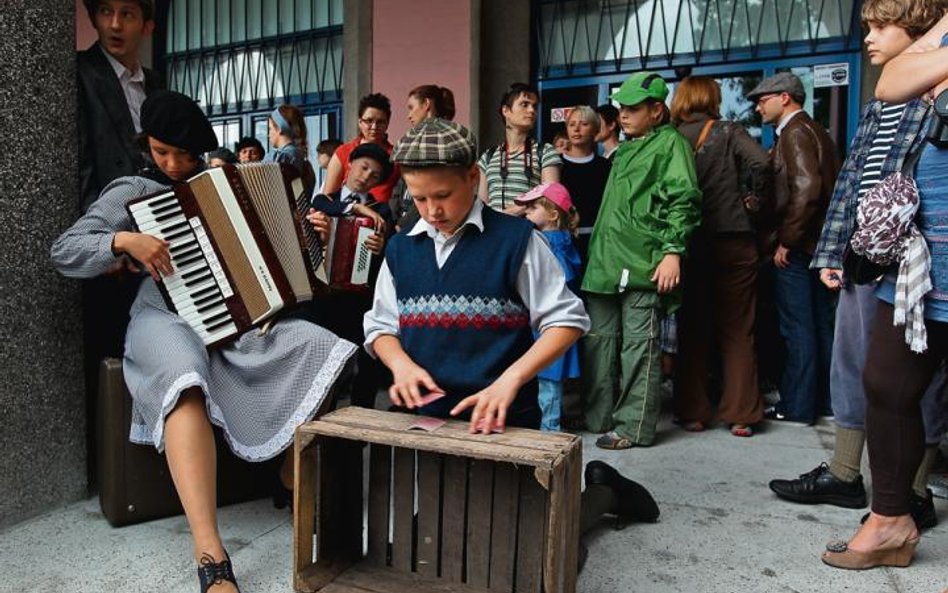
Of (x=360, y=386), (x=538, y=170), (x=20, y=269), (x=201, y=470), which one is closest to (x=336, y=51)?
(x=538, y=170)

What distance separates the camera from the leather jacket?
397 cm

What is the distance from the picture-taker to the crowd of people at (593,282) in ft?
7.08

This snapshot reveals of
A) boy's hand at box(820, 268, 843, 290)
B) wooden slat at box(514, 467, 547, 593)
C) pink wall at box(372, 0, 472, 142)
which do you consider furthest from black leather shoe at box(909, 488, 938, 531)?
pink wall at box(372, 0, 472, 142)

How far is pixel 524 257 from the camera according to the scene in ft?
7.11

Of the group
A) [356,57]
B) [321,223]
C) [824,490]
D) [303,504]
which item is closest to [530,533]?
[303,504]

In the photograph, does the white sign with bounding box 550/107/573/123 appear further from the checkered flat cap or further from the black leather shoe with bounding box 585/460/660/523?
the checkered flat cap

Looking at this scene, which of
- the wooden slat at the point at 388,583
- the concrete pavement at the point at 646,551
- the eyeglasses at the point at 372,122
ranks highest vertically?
the eyeglasses at the point at 372,122

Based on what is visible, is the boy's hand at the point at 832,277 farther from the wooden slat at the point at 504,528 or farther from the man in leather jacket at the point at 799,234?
the wooden slat at the point at 504,528

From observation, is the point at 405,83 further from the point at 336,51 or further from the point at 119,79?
the point at 119,79

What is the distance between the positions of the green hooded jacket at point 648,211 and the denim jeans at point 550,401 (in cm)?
49

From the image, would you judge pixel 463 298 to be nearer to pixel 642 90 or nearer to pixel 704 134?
pixel 642 90

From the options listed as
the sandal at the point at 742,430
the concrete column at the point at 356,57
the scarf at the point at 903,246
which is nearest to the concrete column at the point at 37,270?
the scarf at the point at 903,246

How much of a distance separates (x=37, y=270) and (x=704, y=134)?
3.05m

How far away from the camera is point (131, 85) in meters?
3.13
